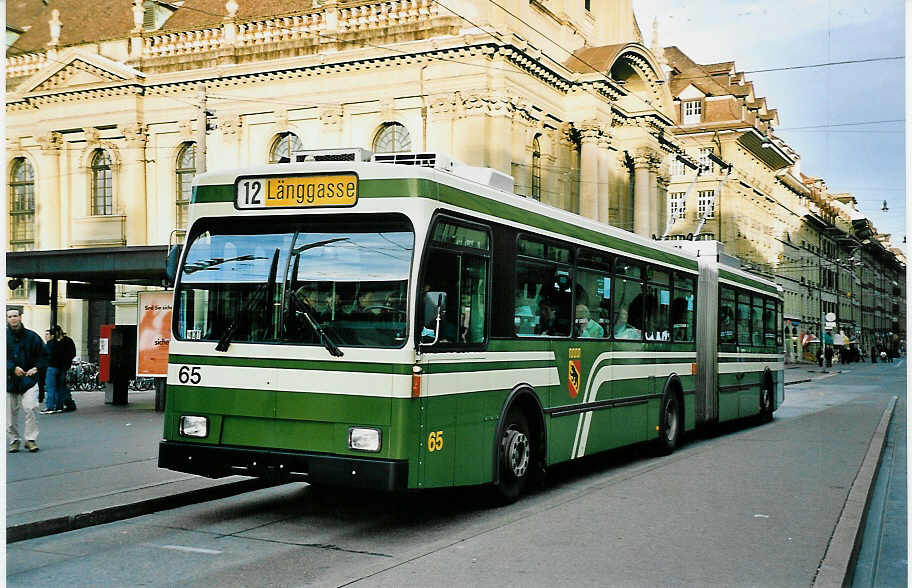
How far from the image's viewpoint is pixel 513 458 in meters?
10.2

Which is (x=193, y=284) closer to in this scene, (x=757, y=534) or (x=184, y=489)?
(x=184, y=489)

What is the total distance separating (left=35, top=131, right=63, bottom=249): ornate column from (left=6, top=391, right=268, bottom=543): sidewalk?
28.6 metres

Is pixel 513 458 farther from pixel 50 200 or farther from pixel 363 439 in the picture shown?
pixel 50 200

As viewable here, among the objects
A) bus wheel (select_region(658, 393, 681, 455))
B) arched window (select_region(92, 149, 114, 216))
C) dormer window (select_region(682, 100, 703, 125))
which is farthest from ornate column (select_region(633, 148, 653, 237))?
bus wheel (select_region(658, 393, 681, 455))

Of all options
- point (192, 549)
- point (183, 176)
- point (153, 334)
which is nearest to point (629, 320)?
point (192, 549)

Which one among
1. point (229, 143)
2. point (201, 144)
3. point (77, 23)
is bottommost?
point (201, 144)

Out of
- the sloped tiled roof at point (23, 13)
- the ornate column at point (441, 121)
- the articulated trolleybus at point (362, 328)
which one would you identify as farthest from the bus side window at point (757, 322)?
the sloped tiled roof at point (23, 13)

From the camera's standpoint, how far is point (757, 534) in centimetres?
893

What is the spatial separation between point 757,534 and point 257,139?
34337mm

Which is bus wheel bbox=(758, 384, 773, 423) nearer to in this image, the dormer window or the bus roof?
the bus roof

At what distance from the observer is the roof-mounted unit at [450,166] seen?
10.0m

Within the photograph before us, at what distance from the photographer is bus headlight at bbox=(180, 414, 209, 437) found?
29.7 ft

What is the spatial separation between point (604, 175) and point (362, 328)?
118ft

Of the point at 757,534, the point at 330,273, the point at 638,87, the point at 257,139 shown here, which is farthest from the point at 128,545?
the point at 638,87
